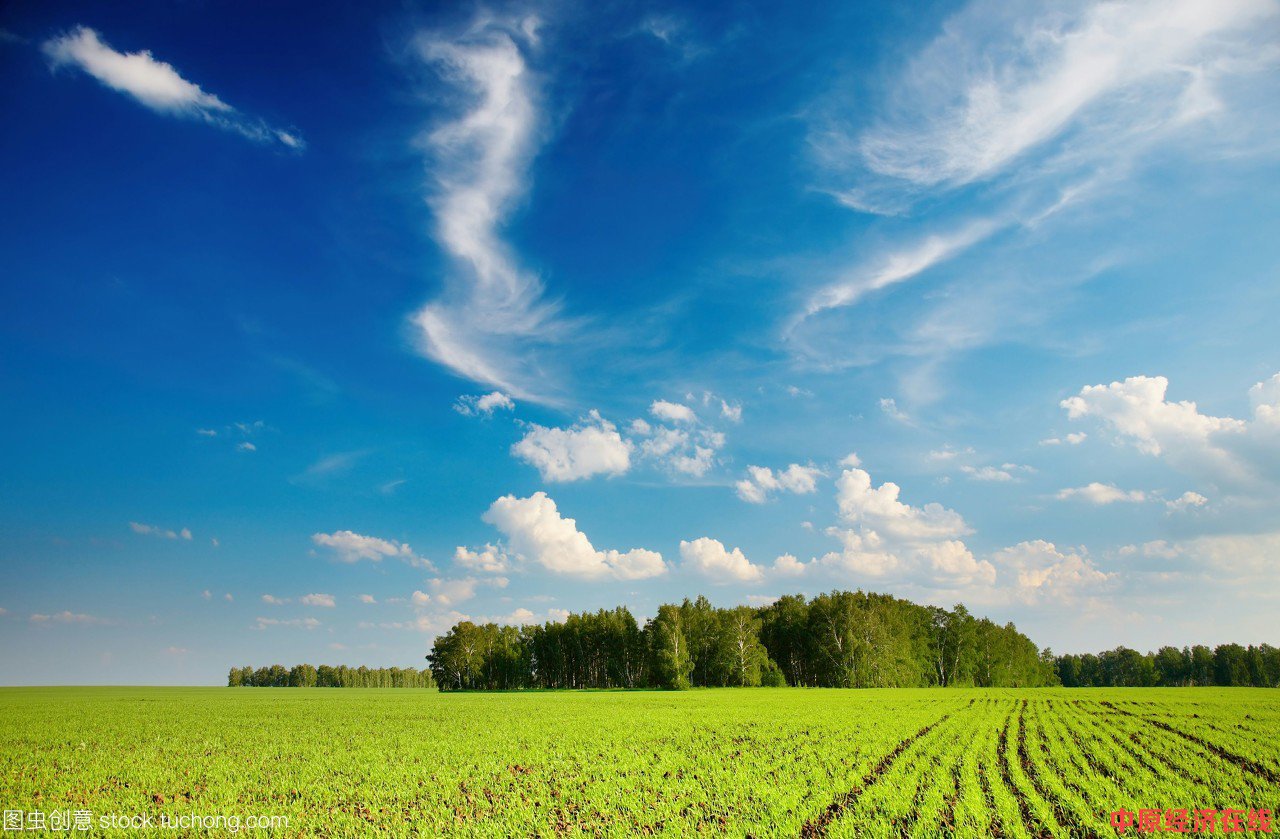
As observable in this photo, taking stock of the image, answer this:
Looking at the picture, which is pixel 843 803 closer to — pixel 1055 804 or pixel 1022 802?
pixel 1022 802

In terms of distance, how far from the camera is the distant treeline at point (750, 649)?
4309 inches

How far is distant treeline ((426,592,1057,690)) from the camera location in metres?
109

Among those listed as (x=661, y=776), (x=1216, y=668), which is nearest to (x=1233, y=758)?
(x=661, y=776)

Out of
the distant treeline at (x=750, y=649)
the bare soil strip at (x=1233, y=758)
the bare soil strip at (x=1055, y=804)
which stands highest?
the bare soil strip at (x=1055, y=804)

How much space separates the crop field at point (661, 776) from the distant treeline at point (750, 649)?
7501 centimetres

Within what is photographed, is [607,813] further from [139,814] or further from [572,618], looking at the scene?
[572,618]

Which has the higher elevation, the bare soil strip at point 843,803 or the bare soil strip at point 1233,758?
the bare soil strip at point 843,803

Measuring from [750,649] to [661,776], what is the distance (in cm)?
9424

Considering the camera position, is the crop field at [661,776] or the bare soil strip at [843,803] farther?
the crop field at [661,776]

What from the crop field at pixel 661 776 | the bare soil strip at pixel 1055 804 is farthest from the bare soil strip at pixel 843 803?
the bare soil strip at pixel 1055 804

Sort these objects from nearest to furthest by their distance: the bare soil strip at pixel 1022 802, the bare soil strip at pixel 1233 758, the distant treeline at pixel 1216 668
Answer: the bare soil strip at pixel 1022 802 → the bare soil strip at pixel 1233 758 → the distant treeline at pixel 1216 668

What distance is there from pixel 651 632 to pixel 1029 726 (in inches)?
3408

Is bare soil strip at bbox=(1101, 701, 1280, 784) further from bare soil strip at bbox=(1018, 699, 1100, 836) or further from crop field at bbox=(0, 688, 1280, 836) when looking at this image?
bare soil strip at bbox=(1018, 699, 1100, 836)

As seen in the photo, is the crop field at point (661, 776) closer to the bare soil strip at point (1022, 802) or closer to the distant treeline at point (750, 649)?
the bare soil strip at point (1022, 802)
